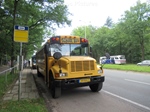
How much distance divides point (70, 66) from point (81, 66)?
0.51m

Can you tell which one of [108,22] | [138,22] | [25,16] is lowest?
[25,16]

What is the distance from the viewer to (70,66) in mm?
6617

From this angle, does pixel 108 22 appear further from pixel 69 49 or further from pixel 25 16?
pixel 69 49

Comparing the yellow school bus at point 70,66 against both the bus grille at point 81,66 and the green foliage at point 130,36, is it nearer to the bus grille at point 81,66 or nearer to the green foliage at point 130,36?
the bus grille at point 81,66

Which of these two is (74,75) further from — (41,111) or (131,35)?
(131,35)

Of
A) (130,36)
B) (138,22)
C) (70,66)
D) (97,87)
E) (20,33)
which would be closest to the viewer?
(20,33)

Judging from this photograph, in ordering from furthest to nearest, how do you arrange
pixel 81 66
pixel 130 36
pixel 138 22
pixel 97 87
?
pixel 130 36 → pixel 138 22 → pixel 97 87 → pixel 81 66

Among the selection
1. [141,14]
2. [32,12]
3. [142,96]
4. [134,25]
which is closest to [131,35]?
[134,25]

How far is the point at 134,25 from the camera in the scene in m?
37.8

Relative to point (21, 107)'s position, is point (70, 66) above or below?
above

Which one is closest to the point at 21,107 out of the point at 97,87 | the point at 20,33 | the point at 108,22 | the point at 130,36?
the point at 20,33

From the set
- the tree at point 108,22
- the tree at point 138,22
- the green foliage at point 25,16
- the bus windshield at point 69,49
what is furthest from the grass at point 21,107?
the tree at point 108,22

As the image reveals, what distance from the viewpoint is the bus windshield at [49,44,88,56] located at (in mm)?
7700

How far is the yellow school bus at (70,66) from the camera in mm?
Answer: 6553
